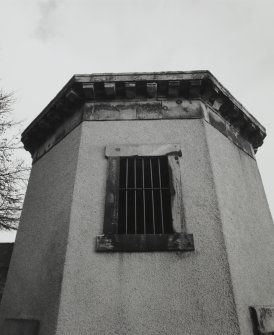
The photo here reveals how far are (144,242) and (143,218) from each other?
0.72m

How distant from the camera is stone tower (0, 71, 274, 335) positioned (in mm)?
3762

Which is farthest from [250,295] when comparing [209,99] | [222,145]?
[209,99]

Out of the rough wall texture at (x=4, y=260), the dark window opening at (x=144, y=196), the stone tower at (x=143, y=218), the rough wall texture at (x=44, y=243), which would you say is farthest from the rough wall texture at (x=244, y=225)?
the rough wall texture at (x=4, y=260)

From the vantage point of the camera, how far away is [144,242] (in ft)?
13.6

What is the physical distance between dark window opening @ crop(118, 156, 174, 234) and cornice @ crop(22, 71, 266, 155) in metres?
1.10

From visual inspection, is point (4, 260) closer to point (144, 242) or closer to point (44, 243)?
point (44, 243)

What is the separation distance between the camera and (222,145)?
564cm

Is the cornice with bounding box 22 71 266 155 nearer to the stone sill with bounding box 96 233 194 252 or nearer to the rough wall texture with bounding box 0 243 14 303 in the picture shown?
the stone sill with bounding box 96 233 194 252

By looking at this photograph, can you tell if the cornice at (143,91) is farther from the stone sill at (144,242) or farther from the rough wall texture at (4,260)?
the rough wall texture at (4,260)

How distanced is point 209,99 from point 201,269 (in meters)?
3.64

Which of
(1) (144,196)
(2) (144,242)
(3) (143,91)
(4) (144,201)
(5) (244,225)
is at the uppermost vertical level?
(3) (143,91)

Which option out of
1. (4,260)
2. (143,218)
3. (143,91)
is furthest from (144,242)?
(4,260)

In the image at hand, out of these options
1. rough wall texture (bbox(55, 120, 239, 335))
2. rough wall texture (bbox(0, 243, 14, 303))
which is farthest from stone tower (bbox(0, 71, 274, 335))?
rough wall texture (bbox(0, 243, 14, 303))

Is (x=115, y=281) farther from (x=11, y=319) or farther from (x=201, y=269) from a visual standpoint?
(x=11, y=319)
